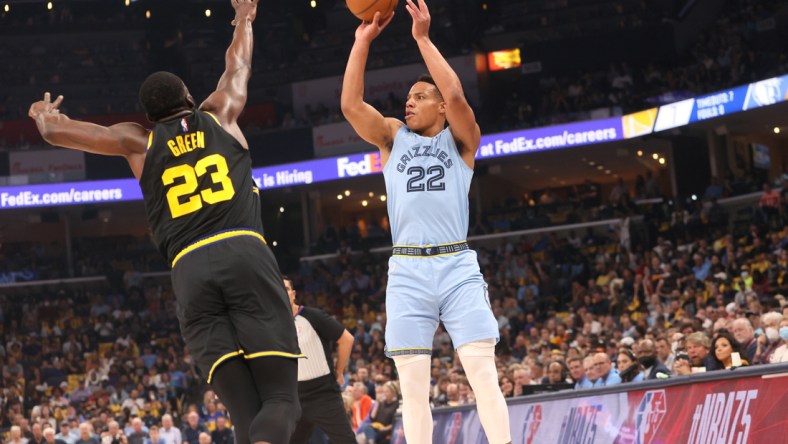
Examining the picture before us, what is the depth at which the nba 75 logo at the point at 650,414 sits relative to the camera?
26.6 feet

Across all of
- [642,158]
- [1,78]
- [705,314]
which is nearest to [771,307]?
[705,314]

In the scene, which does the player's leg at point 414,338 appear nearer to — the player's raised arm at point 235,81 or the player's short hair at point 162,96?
the player's raised arm at point 235,81

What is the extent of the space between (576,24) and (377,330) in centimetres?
1576

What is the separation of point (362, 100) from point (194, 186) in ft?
5.43

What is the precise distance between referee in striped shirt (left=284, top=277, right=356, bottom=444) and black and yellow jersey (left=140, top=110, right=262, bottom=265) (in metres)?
3.79

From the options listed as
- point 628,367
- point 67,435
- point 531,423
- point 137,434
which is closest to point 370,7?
point 531,423

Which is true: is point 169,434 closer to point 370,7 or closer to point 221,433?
point 221,433

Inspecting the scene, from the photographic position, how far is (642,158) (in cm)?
3544

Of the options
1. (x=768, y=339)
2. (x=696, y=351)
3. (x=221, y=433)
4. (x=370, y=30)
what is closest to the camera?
(x=370, y=30)

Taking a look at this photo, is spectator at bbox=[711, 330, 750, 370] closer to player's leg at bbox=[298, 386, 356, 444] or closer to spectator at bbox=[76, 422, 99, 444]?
player's leg at bbox=[298, 386, 356, 444]

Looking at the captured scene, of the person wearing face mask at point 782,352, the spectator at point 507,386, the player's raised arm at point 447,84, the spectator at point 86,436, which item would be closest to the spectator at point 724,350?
the person wearing face mask at point 782,352

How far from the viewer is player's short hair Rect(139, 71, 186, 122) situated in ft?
16.9

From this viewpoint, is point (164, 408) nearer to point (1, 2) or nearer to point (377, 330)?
point (377, 330)

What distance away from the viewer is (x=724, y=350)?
10.3 meters
